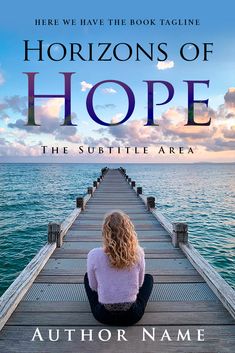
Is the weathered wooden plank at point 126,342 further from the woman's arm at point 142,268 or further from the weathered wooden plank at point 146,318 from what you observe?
the woman's arm at point 142,268

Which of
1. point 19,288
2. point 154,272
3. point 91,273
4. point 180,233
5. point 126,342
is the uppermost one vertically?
point 91,273

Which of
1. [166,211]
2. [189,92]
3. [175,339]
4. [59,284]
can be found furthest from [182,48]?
[166,211]

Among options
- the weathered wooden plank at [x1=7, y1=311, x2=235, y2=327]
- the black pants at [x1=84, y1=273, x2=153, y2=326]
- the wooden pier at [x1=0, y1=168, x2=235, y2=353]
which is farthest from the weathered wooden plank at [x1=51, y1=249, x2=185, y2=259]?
the black pants at [x1=84, y1=273, x2=153, y2=326]

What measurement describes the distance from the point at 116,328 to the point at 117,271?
799 millimetres

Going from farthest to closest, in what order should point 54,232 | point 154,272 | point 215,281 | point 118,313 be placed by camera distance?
1. point 54,232
2. point 154,272
3. point 215,281
4. point 118,313

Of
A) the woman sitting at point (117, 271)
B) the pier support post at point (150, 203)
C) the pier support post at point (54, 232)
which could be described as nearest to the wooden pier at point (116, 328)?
the pier support post at point (54, 232)

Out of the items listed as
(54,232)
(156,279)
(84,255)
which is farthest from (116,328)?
(54,232)

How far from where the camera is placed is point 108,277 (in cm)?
409

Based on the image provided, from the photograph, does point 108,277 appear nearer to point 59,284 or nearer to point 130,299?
point 130,299

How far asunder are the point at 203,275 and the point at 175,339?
2044mm

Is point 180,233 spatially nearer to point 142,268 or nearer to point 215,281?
point 215,281

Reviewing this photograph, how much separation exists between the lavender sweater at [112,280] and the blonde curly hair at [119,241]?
87 mm

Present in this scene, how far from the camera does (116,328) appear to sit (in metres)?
4.29

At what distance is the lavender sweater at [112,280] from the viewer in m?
4.07
